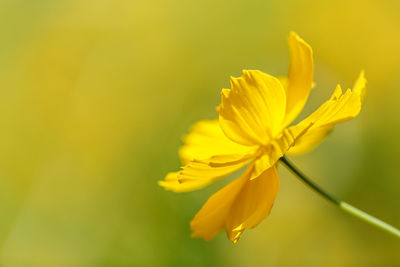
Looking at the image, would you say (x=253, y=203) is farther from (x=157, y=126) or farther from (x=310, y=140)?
(x=157, y=126)

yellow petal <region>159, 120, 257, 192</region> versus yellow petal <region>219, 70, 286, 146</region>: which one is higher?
yellow petal <region>219, 70, 286, 146</region>

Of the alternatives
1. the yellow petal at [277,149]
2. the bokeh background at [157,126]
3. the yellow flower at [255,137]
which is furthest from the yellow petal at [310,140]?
the bokeh background at [157,126]

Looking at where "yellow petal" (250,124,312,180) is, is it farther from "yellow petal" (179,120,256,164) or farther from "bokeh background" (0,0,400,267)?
"bokeh background" (0,0,400,267)

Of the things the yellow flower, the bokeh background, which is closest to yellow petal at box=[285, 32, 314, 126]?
the yellow flower

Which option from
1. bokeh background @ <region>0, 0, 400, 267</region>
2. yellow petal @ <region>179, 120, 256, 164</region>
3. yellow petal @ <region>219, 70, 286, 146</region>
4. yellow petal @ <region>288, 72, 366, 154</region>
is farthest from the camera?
bokeh background @ <region>0, 0, 400, 267</region>

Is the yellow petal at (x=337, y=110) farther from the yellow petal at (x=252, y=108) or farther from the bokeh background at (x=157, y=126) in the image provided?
the bokeh background at (x=157, y=126)

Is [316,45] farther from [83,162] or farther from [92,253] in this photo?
[92,253]

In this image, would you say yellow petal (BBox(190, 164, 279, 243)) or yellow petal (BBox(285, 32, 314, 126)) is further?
yellow petal (BBox(285, 32, 314, 126))

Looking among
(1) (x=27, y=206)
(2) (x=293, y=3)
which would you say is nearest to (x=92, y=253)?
(1) (x=27, y=206)
